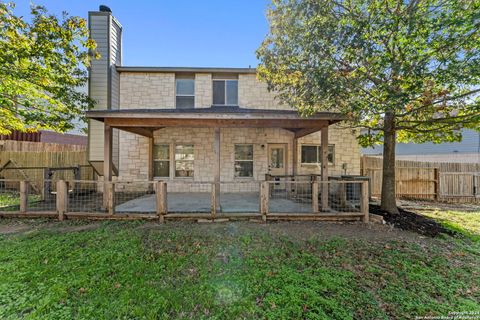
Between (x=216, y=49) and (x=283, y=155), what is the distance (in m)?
6.63

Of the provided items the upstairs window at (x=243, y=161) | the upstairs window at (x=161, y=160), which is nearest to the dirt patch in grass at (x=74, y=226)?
the upstairs window at (x=161, y=160)

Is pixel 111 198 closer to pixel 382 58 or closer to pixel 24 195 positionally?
pixel 24 195

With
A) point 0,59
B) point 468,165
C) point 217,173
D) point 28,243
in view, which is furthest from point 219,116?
point 468,165

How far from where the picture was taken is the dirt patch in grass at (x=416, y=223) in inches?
203

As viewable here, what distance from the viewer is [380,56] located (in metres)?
4.93

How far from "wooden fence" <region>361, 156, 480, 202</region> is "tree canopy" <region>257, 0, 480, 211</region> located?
289 centimetres

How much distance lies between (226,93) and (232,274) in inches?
333

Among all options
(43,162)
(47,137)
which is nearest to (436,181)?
(43,162)

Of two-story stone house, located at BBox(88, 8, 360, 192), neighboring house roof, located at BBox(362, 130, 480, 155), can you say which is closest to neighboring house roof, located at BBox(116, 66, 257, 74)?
two-story stone house, located at BBox(88, 8, 360, 192)

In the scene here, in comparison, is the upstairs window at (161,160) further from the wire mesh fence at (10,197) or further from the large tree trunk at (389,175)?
the large tree trunk at (389,175)

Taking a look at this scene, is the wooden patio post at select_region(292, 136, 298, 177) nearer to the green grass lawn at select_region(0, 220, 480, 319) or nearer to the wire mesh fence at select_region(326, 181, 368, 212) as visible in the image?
the wire mesh fence at select_region(326, 181, 368, 212)

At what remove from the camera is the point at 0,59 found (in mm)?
6406

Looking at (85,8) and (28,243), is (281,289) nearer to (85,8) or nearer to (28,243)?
(28,243)

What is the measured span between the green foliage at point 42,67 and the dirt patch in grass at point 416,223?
36.0ft
